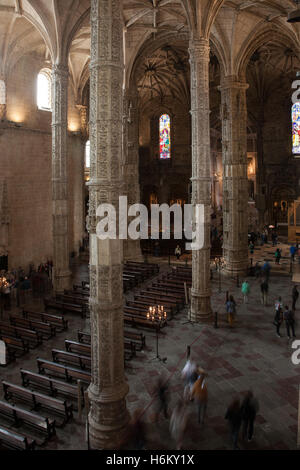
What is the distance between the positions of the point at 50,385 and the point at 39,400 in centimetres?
67

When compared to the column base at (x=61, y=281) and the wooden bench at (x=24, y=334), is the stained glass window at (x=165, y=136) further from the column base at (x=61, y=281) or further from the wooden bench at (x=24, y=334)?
the wooden bench at (x=24, y=334)

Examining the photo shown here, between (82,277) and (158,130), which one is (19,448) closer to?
(82,277)

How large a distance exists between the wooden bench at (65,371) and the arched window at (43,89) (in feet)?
61.7

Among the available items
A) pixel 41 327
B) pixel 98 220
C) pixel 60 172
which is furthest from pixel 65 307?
pixel 98 220

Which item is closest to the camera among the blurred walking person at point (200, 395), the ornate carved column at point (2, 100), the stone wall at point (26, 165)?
the blurred walking person at point (200, 395)

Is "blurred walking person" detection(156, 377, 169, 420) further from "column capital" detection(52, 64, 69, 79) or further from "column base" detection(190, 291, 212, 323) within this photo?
"column capital" detection(52, 64, 69, 79)

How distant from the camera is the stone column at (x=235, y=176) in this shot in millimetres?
21750

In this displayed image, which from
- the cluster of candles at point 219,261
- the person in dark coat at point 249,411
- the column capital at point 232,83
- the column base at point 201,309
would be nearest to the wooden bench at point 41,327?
the column base at point 201,309

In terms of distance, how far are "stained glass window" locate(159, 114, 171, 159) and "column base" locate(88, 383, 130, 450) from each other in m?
35.2

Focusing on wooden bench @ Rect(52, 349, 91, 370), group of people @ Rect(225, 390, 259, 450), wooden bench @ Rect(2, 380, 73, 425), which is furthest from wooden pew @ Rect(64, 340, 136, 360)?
group of people @ Rect(225, 390, 259, 450)

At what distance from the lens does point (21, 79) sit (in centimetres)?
2230

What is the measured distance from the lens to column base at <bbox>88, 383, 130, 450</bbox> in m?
7.48

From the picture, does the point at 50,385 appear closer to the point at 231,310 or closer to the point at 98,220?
the point at 98,220

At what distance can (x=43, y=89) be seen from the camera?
24125 millimetres
